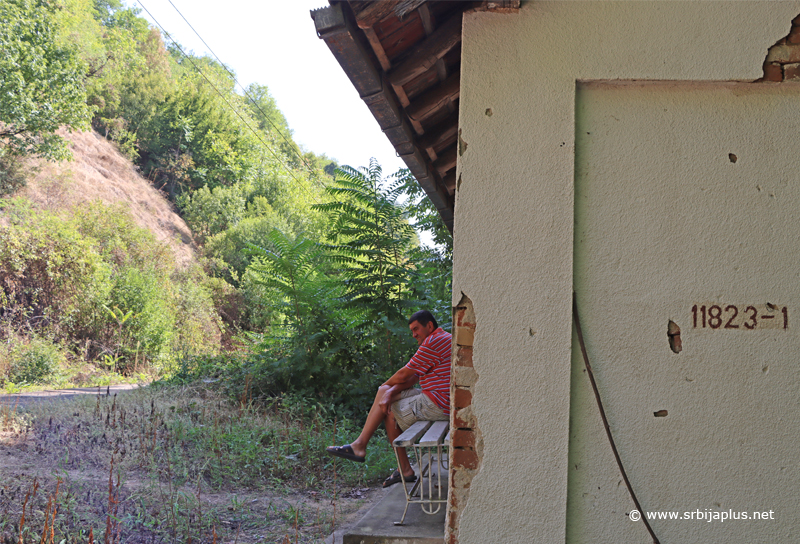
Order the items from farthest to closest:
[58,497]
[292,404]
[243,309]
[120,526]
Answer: [243,309], [292,404], [58,497], [120,526]

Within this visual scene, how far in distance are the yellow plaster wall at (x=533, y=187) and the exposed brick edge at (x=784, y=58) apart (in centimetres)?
4

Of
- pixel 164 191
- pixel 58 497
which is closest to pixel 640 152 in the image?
pixel 58 497

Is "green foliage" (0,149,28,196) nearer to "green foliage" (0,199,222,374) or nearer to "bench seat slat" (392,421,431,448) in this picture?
"green foliage" (0,199,222,374)

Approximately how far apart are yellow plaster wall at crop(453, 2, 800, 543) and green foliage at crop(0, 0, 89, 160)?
19499mm

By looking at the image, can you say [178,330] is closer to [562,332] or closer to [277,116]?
[562,332]

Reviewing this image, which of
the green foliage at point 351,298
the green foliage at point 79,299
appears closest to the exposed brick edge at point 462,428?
the green foliage at point 351,298

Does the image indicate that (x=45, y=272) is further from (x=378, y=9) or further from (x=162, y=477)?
(x=378, y=9)

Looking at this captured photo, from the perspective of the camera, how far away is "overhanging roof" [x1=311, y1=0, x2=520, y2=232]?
2801 mm

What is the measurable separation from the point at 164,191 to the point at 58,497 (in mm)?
32579

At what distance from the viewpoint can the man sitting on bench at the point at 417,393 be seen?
14.8 feet

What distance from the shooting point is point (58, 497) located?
4.49m

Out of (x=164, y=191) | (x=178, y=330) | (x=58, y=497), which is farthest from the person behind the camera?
(x=164, y=191)

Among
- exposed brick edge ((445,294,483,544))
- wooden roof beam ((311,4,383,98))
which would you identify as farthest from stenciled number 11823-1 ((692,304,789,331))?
wooden roof beam ((311,4,383,98))

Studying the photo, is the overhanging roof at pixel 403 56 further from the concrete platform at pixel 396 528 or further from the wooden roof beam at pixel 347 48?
the concrete platform at pixel 396 528
